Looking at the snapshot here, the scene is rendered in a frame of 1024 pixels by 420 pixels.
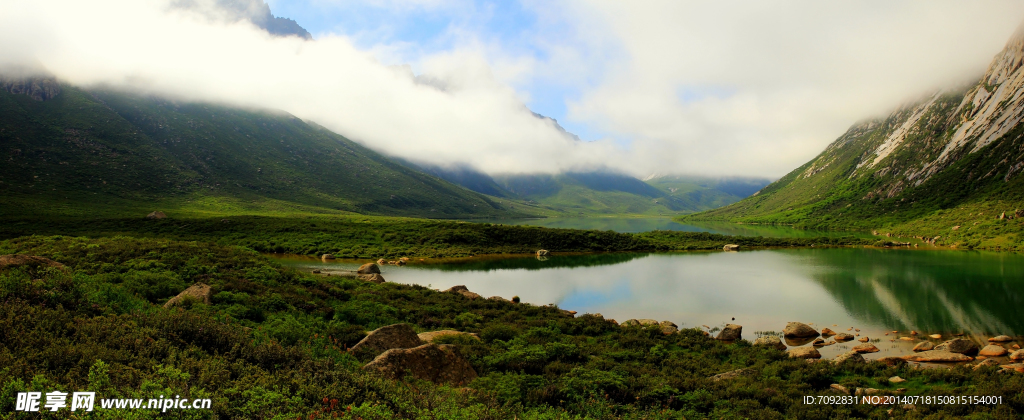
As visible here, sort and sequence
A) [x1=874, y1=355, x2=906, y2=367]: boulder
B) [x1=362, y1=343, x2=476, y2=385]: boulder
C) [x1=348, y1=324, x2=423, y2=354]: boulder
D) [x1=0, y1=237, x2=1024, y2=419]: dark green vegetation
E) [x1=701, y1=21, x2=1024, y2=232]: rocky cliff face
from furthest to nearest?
[x1=701, y1=21, x2=1024, y2=232]: rocky cliff face → [x1=874, y1=355, x2=906, y2=367]: boulder → [x1=348, y1=324, x2=423, y2=354]: boulder → [x1=362, y1=343, x2=476, y2=385]: boulder → [x1=0, y1=237, x2=1024, y2=419]: dark green vegetation

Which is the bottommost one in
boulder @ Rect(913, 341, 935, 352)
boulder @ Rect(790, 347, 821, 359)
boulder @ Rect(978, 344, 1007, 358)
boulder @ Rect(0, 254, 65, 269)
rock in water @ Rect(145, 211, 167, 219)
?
rock in water @ Rect(145, 211, 167, 219)

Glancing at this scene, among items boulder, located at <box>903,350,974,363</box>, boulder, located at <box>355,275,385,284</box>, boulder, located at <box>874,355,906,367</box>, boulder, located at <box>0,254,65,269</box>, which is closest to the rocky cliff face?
boulder, located at <box>903,350,974,363</box>

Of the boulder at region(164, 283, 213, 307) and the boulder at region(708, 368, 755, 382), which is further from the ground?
the boulder at region(164, 283, 213, 307)

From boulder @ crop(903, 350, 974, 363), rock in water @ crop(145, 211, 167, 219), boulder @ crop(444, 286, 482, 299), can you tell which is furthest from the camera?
rock in water @ crop(145, 211, 167, 219)

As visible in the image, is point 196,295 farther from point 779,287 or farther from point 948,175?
point 948,175

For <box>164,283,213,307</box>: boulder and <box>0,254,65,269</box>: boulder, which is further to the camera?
<box>164,283,213,307</box>: boulder

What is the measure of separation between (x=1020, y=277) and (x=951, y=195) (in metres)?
93.3

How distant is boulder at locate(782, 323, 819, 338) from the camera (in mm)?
27105

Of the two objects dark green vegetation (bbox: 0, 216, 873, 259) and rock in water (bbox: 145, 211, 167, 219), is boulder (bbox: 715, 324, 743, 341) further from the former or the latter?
rock in water (bbox: 145, 211, 167, 219)

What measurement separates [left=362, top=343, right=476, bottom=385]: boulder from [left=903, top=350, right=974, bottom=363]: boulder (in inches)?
916

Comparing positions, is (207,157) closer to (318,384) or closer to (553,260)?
(553,260)

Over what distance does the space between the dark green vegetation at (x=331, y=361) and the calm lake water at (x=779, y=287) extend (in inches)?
378

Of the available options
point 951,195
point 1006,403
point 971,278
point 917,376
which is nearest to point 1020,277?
point 971,278

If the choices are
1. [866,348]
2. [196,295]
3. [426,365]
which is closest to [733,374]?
[426,365]
